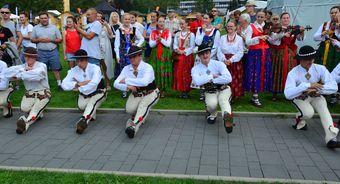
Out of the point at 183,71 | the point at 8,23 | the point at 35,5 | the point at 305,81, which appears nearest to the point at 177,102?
the point at 183,71

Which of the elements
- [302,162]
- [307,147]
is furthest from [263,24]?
[302,162]

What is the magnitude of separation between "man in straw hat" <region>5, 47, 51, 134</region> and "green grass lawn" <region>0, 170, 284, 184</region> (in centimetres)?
207

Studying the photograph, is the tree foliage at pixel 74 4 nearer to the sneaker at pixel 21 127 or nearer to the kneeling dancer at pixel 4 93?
the kneeling dancer at pixel 4 93

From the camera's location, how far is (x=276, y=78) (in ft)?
24.3

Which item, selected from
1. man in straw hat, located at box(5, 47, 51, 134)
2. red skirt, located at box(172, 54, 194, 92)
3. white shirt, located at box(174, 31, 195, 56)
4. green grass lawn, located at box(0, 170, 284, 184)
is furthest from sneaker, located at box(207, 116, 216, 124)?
man in straw hat, located at box(5, 47, 51, 134)

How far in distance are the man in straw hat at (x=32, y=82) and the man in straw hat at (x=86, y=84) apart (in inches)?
21.5

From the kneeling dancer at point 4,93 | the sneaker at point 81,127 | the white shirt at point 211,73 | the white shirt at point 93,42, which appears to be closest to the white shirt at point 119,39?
the white shirt at point 93,42

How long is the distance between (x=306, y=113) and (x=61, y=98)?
5.58 metres

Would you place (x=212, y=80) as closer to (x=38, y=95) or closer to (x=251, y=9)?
(x=251, y=9)

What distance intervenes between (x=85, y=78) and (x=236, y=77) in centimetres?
312

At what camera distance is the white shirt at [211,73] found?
6020 mm

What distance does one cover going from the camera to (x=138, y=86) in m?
5.97

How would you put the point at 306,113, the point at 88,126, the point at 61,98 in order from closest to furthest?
the point at 306,113
the point at 88,126
the point at 61,98

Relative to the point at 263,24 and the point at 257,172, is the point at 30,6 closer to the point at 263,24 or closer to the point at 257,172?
the point at 263,24
